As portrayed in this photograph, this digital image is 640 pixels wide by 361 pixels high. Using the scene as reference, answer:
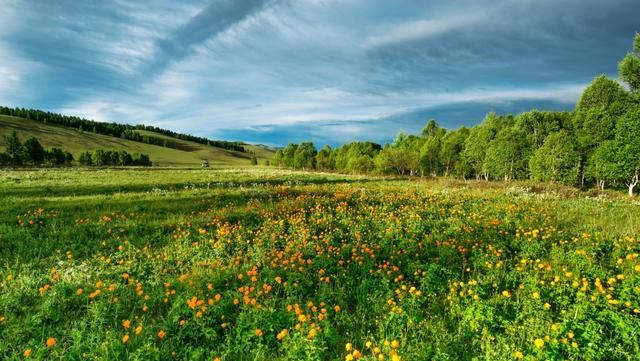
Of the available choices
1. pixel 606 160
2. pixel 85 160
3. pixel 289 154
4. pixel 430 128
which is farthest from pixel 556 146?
pixel 85 160

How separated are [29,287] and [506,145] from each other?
5017 cm

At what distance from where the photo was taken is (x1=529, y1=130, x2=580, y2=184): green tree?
33281 mm

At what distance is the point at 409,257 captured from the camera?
25.8 ft

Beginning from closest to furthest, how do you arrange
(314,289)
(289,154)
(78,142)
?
1. (314,289)
2. (289,154)
3. (78,142)

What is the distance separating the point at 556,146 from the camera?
111ft

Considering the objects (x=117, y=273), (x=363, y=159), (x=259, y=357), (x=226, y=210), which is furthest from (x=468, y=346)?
(x=363, y=159)

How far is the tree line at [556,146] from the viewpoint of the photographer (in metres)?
28.8

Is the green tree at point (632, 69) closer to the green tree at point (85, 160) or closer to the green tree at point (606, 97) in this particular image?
the green tree at point (606, 97)

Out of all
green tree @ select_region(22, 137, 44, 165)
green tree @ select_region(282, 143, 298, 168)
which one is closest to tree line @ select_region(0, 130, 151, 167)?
green tree @ select_region(22, 137, 44, 165)

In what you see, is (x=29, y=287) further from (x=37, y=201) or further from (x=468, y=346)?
(x=37, y=201)

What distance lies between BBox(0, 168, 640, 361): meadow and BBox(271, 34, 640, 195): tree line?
2471cm

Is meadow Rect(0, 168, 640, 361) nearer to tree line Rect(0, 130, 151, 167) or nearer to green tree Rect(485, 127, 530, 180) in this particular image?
green tree Rect(485, 127, 530, 180)

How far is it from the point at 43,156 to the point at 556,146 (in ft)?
399

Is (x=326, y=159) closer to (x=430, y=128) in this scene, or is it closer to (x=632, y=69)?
(x=430, y=128)
